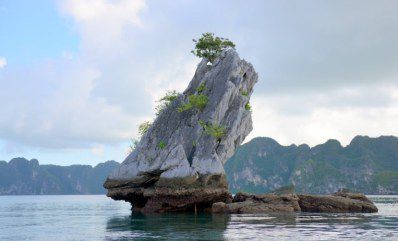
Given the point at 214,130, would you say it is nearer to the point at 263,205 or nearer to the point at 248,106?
the point at 248,106

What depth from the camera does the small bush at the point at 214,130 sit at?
5100 cm

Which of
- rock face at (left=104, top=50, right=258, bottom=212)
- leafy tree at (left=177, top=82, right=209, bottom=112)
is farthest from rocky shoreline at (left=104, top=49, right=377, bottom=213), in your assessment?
leafy tree at (left=177, top=82, right=209, bottom=112)

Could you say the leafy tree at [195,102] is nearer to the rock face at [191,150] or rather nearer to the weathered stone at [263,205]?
the rock face at [191,150]

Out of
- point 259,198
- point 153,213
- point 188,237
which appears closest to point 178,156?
point 153,213

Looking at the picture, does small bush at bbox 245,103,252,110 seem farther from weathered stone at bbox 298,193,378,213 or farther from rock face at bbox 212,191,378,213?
weathered stone at bbox 298,193,378,213

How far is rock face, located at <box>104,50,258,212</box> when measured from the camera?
4816 centimetres

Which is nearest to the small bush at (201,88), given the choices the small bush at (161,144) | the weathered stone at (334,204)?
the small bush at (161,144)

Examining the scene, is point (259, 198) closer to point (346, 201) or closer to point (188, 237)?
point (346, 201)

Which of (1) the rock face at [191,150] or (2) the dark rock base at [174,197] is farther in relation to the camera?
(1) the rock face at [191,150]

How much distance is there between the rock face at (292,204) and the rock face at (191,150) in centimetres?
222

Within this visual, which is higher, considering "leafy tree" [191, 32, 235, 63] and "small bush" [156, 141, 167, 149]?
"leafy tree" [191, 32, 235, 63]

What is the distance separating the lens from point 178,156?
161 feet

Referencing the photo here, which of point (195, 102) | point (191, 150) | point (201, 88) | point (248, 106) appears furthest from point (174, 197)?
point (248, 106)

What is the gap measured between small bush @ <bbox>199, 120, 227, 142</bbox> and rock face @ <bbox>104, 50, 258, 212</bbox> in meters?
0.17
